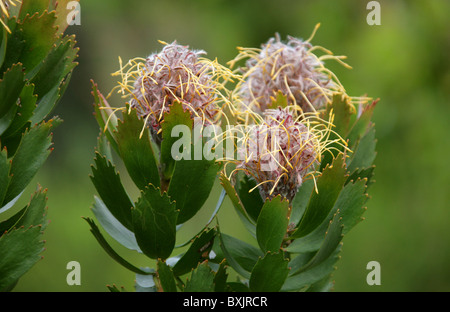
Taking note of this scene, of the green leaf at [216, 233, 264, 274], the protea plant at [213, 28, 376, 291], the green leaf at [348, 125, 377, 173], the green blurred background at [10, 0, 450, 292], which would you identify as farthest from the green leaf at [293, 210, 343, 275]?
the green blurred background at [10, 0, 450, 292]

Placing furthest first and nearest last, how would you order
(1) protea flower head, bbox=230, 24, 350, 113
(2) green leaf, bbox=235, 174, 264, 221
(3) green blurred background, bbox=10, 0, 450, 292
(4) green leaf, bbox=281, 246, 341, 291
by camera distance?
1. (3) green blurred background, bbox=10, 0, 450, 292
2. (1) protea flower head, bbox=230, 24, 350, 113
3. (2) green leaf, bbox=235, 174, 264, 221
4. (4) green leaf, bbox=281, 246, 341, 291

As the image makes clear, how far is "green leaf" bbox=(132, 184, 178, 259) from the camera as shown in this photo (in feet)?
2.91

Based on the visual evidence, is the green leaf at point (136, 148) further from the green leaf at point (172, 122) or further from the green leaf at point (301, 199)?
the green leaf at point (301, 199)

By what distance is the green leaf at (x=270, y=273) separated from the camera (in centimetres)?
89

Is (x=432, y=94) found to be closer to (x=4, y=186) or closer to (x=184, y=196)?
(x=184, y=196)

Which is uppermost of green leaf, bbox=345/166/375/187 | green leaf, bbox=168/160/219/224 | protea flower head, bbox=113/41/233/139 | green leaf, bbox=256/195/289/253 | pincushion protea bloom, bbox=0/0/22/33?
pincushion protea bloom, bbox=0/0/22/33

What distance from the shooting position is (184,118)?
92 centimetres

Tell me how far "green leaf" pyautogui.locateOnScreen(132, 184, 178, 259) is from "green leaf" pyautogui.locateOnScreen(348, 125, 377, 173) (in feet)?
1.31

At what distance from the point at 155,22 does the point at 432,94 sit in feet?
5.16

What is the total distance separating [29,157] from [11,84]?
11cm

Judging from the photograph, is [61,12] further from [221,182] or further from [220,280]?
[220,280]

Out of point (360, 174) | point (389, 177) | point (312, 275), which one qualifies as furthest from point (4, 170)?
point (389, 177)

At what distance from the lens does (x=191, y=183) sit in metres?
0.95

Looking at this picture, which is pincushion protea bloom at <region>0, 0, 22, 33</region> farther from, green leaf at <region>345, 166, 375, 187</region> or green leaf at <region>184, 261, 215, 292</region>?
green leaf at <region>345, 166, 375, 187</region>
